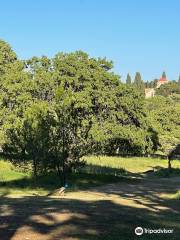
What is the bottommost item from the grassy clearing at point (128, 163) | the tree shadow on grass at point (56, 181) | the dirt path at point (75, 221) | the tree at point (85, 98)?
the dirt path at point (75, 221)

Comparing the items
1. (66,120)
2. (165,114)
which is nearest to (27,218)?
(66,120)

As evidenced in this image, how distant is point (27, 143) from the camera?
26.9 metres

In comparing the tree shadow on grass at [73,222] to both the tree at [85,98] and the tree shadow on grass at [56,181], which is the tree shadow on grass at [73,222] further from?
the tree at [85,98]

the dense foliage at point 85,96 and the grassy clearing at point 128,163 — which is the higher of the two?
the dense foliage at point 85,96

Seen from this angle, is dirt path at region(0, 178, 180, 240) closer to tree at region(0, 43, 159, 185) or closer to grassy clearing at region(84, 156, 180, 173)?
tree at region(0, 43, 159, 185)

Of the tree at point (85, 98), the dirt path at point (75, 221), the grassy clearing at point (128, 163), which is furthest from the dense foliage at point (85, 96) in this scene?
the dirt path at point (75, 221)

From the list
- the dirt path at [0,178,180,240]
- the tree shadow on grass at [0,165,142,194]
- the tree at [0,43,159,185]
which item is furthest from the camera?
the tree at [0,43,159,185]

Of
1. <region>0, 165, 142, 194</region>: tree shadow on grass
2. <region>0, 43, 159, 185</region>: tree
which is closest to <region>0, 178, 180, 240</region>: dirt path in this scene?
<region>0, 165, 142, 194</region>: tree shadow on grass

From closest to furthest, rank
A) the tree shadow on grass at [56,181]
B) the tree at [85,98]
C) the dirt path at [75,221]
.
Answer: the dirt path at [75,221] < the tree shadow on grass at [56,181] < the tree at [85,98]

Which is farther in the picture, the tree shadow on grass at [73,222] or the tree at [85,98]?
the tree at [85,98]

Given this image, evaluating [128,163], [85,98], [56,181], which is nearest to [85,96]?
[85,98]

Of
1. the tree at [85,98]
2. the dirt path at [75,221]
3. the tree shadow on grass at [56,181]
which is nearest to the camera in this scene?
the dirt path at [75,221]

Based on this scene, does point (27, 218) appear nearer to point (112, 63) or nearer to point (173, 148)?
point (173, 148)

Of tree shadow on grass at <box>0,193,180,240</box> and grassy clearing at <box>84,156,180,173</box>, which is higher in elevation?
grassy clearing at <box>84,156,180,173</box>
